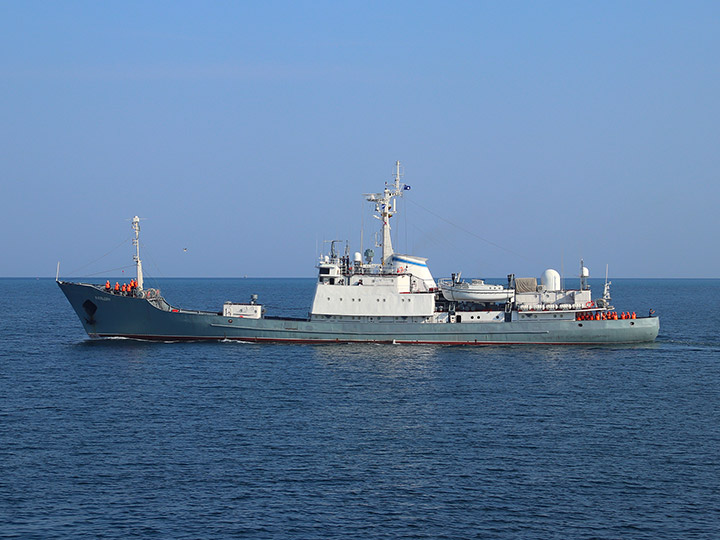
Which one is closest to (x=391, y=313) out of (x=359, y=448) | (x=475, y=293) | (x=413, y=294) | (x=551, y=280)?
(x=413, y=294)

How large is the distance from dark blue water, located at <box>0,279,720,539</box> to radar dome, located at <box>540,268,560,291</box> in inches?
348

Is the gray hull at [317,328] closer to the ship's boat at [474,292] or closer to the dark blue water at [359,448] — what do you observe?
the ship's boat at [474,292]

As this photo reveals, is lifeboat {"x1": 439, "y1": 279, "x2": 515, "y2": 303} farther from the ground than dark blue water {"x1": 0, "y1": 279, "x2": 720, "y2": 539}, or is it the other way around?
lifeboat {"x1": 439, "y1": 279, "x2": 515, "y2": 303}

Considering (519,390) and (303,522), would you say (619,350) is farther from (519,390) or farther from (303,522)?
(303,522)

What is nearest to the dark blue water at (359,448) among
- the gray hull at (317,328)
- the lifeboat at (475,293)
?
the gray hull at (317,328)

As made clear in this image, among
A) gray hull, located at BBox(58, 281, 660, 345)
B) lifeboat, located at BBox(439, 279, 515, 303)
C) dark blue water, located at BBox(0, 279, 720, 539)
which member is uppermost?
lifeboat, located at BBox(439, 279, 515, 303)

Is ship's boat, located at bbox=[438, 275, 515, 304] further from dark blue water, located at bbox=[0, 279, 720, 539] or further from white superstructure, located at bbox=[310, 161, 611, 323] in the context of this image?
dark blue water, located at bbox=[0, 279, 720, 539]

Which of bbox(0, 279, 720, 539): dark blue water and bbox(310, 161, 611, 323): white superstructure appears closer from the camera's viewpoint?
bbox(0, 279, 720, 539): dark blue water

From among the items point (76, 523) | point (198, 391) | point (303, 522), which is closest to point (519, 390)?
point (198, 391)

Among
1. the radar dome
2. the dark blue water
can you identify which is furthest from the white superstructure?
the dark blue water

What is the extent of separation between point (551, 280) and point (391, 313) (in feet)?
42.4

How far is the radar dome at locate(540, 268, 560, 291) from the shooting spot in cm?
5934

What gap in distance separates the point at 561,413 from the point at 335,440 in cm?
1168

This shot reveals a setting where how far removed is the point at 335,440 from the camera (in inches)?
1232
